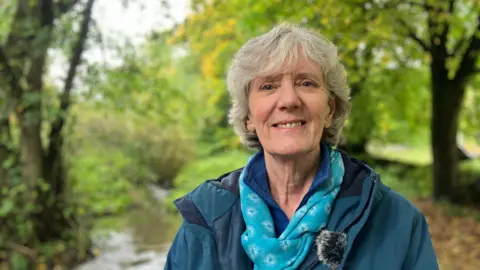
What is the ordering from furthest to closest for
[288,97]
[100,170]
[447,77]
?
[447,77], [100,170], [288,97]

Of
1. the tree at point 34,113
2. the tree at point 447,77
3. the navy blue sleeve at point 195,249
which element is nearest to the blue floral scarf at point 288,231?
the navy blue sleeve at point 195,249

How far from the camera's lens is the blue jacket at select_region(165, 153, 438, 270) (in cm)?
165

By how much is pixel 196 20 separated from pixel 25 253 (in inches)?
172

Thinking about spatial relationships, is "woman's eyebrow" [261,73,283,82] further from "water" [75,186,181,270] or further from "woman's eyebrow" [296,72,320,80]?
"water" [75,186,181,270]

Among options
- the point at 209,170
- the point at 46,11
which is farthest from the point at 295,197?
the point at 209,170

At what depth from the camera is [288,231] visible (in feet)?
5.64

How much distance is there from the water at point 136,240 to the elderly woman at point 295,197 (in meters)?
6.34

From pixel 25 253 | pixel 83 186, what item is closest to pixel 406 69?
pixel 83 186

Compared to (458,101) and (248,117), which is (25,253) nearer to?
(248,117)

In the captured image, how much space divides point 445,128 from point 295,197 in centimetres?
809

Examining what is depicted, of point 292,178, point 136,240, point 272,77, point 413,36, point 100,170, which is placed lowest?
point 136,240

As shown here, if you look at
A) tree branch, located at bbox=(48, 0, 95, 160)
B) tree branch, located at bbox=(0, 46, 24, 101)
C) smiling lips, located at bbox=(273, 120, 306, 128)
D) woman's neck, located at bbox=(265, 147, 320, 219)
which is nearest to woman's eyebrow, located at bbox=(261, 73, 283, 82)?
smiling lips, located at bbox=(273, 120, 306, 128)

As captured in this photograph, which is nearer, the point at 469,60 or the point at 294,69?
the point at 294,69

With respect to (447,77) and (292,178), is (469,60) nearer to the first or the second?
(447,77)
